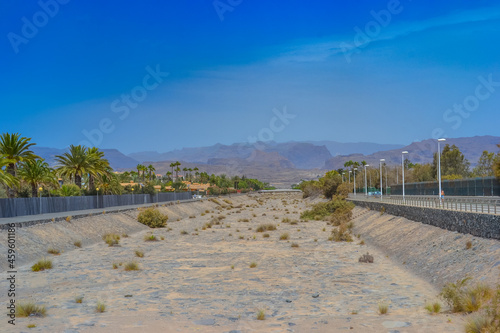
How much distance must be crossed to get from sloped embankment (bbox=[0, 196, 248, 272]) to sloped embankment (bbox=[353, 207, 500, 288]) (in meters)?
20.0

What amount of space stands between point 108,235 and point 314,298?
24441 millimetres

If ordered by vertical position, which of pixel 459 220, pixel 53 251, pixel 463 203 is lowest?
pixel 53 251

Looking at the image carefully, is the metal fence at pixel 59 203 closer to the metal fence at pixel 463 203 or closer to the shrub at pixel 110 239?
the shrub at pixel 110 239

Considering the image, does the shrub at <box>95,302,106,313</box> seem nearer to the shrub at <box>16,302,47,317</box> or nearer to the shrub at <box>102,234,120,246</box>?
the shrub at <box>16,302,47,317</box>

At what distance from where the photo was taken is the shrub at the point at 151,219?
2108 inches

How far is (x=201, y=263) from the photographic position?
2747cm

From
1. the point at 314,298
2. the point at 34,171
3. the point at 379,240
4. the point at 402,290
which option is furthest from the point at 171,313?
the point at 34,171

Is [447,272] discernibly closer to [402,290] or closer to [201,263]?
[402,290]

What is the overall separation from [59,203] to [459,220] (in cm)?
4041

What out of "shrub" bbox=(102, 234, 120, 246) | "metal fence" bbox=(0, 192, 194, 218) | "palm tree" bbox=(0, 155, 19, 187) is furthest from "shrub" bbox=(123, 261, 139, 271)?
"palm tree" bbox=(0, 155, 19, 187)

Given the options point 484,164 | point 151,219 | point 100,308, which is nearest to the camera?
point 100,308

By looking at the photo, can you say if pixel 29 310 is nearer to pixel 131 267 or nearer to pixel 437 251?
pixel 131 267

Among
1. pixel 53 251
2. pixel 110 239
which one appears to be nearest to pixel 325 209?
pixel 110 239

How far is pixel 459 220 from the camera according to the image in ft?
83.4
